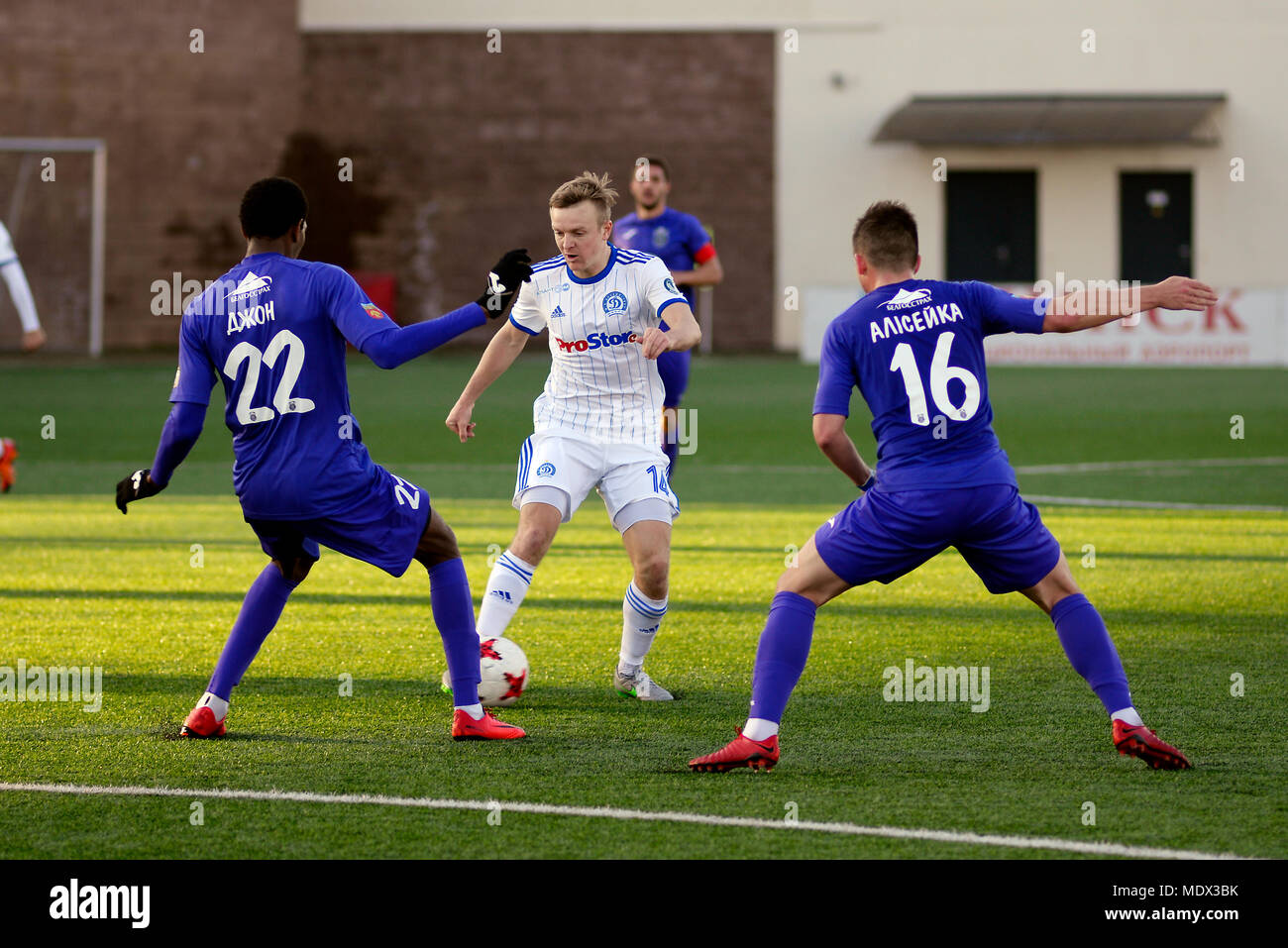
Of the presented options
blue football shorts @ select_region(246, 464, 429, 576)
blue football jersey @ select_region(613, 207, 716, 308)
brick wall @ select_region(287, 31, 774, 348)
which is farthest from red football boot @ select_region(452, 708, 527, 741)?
brick wall @ select_region(287, 31, 774, 348)

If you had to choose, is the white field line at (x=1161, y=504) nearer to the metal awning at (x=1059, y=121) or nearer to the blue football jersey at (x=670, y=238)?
the blue football jersey at (x=670, y=238)

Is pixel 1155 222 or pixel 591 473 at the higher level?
pixel 1155 222

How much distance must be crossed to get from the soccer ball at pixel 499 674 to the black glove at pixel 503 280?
1.49 m

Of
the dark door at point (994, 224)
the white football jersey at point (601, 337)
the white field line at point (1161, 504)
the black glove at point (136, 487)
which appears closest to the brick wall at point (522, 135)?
the dark door at point (994, 224)

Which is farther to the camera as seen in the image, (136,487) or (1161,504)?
(1161,504)

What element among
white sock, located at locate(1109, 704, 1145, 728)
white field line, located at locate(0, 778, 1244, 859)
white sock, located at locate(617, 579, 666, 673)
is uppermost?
white sock, located at locate(617, 579, 666, 673)

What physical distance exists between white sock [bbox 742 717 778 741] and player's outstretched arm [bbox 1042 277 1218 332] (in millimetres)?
1425

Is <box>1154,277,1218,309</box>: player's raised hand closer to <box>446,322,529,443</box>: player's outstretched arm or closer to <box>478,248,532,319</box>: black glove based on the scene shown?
<box>478,248,532,319</box>: black glove

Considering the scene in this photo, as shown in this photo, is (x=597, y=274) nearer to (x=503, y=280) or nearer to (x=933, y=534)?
(x=503, y=280)

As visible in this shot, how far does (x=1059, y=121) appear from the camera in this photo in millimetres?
35062

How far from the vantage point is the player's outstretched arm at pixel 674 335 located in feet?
18.6

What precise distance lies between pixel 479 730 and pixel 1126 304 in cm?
244

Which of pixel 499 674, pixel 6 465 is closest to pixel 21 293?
pixel 6 465

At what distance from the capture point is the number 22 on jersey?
5.38 meters
